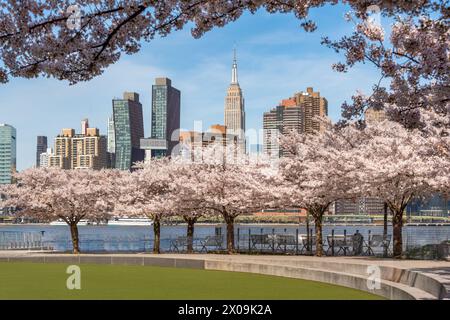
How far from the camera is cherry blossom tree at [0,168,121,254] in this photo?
43969mm

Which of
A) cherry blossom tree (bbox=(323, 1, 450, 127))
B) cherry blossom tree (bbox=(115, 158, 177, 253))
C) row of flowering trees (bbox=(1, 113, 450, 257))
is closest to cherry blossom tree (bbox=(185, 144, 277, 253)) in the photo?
row of flowering trees (bbox=(1, 113, 450, 257))

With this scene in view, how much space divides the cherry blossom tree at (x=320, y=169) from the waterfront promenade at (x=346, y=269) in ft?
19.2

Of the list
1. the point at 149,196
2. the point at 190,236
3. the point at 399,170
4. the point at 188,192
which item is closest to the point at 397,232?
the point at 399,170

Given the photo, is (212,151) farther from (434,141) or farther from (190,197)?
(434,141)

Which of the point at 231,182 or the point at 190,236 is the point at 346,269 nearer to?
the point at 231,182

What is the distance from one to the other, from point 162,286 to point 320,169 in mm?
13993

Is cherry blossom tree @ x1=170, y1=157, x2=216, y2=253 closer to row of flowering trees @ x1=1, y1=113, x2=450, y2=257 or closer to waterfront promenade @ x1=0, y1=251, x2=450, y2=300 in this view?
row of flowering trees @ x1=1, y1=113, x2=450, y2=257

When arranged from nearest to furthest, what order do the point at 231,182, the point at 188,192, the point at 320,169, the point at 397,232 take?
the point at 397,232 < the point at 320,169 < the point at 231,182 < the point at 188,192

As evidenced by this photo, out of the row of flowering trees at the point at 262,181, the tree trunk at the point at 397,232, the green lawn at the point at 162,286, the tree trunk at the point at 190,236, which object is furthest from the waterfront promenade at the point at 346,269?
the tree trunk at the point at 190,236

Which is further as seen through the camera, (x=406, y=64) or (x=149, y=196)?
(x=149, y=196)

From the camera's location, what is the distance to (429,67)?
12.2 metres

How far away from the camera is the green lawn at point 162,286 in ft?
59.6

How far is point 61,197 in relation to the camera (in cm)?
4359

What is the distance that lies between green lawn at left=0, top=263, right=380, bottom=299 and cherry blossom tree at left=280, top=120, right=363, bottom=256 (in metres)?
8.64
